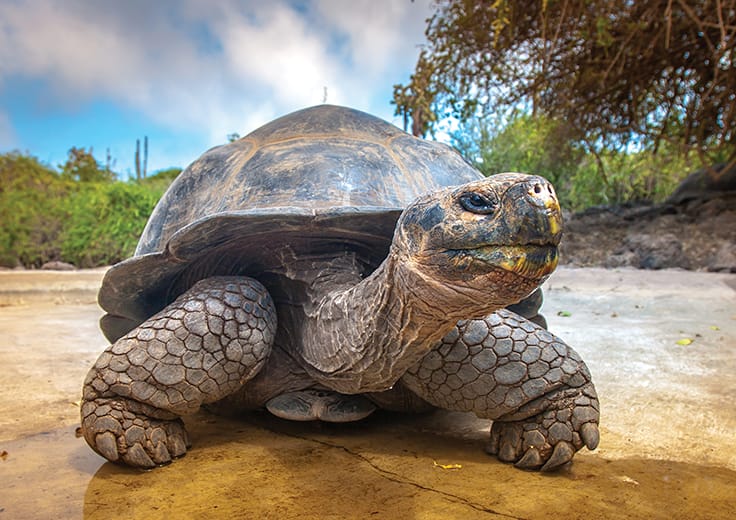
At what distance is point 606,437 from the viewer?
2090 mm

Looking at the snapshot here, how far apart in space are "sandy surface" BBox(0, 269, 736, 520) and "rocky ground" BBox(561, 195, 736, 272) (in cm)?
577

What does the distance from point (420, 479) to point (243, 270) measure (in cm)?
106

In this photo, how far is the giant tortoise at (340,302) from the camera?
1.24 meters

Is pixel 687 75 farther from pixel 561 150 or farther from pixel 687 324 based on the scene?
pixel 687 324

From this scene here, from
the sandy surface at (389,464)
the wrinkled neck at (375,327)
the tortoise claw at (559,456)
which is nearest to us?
the wrinkled neck at (375,327)

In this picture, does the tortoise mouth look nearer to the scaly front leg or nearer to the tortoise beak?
the tortoise beak

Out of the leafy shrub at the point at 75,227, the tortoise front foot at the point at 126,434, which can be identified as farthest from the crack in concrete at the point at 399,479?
the leafy shrub at the point at 75,227

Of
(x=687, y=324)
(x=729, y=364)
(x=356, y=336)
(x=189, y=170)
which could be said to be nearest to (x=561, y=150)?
(x=687, y=324)

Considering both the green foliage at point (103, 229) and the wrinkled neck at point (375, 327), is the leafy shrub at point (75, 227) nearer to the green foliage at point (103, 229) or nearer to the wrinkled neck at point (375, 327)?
the green foliage at point (103, 229)

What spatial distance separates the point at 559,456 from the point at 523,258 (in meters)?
0.91

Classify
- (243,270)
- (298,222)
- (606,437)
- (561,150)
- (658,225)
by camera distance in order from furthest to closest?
(561,150)
(658,225)
(243,270)
(606,437)
(298,222)

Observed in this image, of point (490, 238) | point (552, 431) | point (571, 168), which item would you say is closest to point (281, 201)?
point (490, 238)

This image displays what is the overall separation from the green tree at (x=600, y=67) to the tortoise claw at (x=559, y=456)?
509 centimetres

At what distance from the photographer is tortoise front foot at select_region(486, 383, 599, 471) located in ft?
5.90
